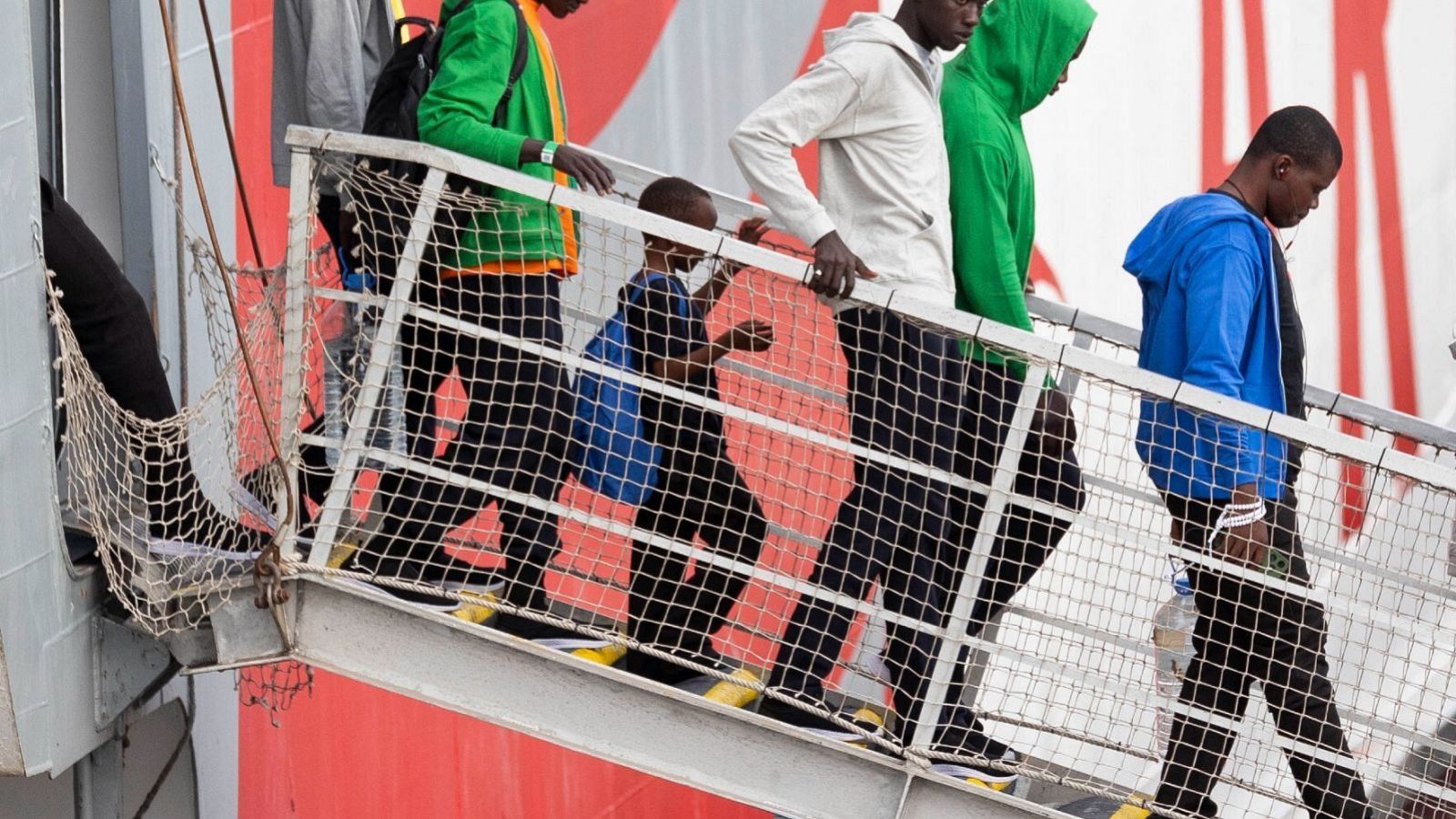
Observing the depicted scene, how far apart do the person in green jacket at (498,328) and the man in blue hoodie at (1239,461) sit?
1.12m

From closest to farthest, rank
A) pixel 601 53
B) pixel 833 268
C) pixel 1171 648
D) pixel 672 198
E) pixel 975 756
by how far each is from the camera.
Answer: pixel 833 268, pixel 975 756, pixel 672 198, pixel 1171 648, pixel 601 53

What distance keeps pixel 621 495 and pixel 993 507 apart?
72 cm

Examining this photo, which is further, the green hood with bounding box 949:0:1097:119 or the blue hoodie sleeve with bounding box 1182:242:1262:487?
the green hood with bounding box 949:0:1097:119

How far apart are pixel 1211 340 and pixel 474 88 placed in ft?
4.81

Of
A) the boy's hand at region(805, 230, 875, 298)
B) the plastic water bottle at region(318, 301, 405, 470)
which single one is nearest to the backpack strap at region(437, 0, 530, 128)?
the plastic water bottle at region(318, 301, 405, 470)

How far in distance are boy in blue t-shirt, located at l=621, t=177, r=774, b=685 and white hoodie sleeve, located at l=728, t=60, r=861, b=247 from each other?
0.17 metres

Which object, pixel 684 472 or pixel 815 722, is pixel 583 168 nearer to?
pixel 684 472

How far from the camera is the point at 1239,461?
3.38m

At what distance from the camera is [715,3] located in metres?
5.92

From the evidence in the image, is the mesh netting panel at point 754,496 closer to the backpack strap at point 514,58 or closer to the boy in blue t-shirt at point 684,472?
the boy in blue t-shirt at point 684,472

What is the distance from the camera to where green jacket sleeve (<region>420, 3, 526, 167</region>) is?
3371mm

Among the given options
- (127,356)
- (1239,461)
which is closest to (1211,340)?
(1239,461)

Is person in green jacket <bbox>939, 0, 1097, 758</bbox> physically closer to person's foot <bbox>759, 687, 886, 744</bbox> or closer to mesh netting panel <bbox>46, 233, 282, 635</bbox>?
person's foot <bbox>759, 687, 886, 744</bbox>

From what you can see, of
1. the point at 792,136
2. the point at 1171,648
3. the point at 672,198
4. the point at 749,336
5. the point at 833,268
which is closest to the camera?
the point at 833,268
